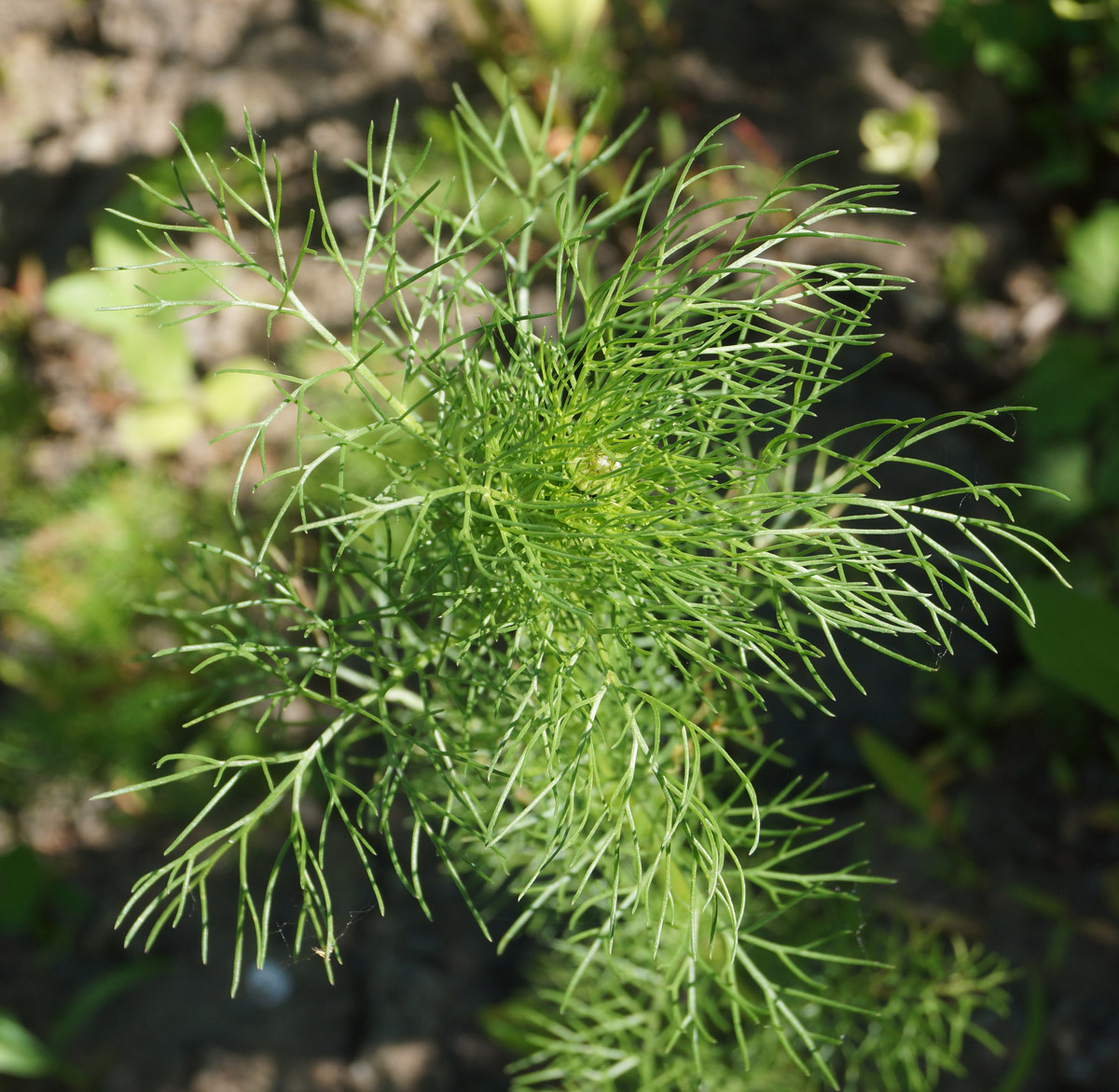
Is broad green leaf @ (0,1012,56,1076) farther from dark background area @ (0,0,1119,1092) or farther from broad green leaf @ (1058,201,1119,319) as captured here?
broad green leaf @ (1058,201,1119,319)

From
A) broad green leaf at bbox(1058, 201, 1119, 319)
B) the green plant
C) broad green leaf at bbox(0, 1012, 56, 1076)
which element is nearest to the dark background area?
broad green leaf at bbox(1058, 201, 1119, 319)


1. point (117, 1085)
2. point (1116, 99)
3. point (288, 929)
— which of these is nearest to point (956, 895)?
point (288, 929)

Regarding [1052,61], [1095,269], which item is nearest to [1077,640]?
[1095,269]

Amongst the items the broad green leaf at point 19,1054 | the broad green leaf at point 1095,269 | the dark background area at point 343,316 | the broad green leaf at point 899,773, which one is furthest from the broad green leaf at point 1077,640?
the broad green leaf at point 19,1054

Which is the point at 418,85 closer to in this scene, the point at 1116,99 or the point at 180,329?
the point at 180,329

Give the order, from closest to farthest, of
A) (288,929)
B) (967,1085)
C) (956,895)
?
(967,1085), (956,895), (288,929)

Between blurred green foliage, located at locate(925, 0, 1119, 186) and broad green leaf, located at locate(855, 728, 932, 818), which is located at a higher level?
blurred green foliage, located at locate(925, 0, 1119, 186)

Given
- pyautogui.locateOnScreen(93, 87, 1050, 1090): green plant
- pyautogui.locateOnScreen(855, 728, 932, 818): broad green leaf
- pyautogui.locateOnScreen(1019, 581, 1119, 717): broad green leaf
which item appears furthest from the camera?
pyautogui.locateOnScreen(855, 728, 932, 818): broad green leaf

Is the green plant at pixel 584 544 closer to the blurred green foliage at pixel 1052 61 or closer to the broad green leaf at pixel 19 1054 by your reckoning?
the broad green leaf at pixel 19 1054
